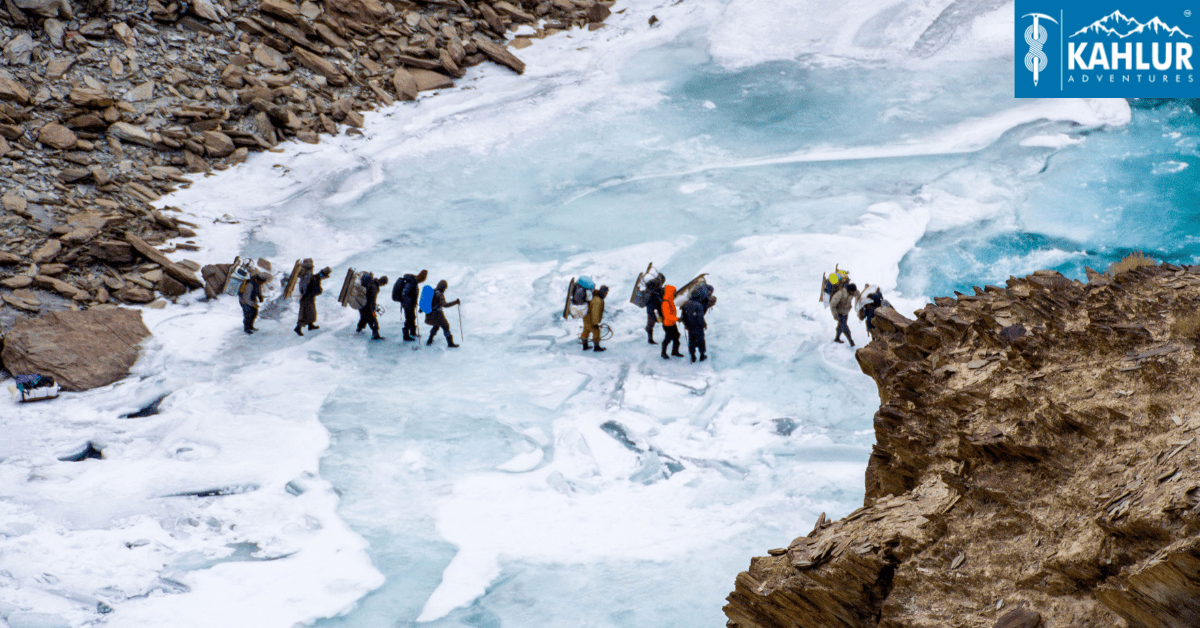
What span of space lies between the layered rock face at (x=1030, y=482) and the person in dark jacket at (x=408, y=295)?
8.90 meters

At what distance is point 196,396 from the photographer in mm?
11773

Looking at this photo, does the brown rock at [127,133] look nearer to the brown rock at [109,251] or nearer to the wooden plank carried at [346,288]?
the brown rock at [109,251]

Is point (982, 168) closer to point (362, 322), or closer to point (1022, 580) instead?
point (362, 322)

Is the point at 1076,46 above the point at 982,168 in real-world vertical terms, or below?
above

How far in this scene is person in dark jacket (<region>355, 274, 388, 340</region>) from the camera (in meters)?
13.1

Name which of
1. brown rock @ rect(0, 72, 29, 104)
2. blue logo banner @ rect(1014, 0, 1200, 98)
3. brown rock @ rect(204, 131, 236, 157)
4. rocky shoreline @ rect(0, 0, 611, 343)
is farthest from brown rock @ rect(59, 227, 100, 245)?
blue logo banner @ rect(1014, 0, 1200, 98)

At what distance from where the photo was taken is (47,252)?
1422cm

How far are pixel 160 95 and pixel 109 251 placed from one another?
498cm

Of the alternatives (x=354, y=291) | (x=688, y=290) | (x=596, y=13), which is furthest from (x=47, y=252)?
(x=596, y=13)

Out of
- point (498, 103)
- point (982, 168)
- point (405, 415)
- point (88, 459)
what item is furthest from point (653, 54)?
point (88, 459)

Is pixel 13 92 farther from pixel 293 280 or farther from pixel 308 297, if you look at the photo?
pixel 308 297

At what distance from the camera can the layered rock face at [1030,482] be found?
3.51 m

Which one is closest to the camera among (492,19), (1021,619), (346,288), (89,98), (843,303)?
(1021,619)

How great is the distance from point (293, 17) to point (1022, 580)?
20078 mm
